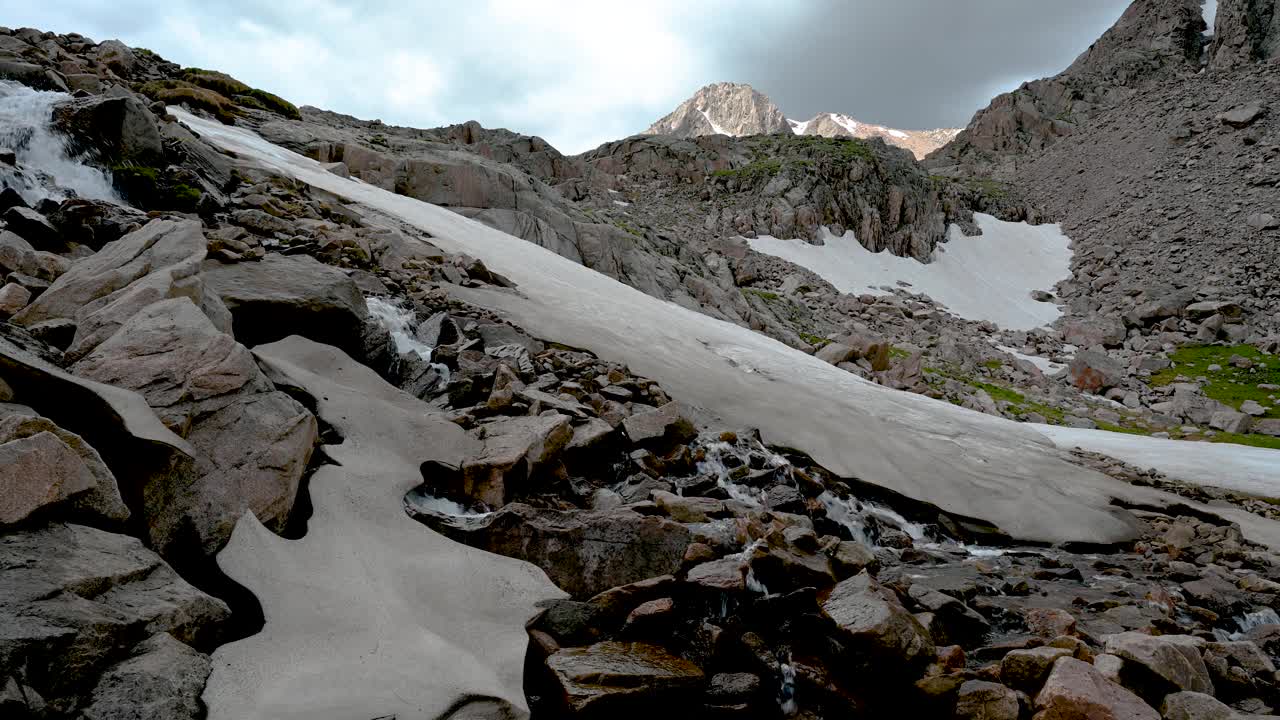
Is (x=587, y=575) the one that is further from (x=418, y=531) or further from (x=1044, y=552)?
(x=1044, y=552)

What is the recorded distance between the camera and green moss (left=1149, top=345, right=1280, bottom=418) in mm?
30922

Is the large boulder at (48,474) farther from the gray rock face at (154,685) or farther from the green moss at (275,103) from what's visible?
the green moss at (275,103)

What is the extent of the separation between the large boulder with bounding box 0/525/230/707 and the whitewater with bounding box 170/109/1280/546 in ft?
31.4

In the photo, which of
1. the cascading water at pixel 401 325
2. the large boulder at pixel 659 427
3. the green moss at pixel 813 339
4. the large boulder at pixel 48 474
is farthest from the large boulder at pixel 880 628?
the green moss at pixel 813 339

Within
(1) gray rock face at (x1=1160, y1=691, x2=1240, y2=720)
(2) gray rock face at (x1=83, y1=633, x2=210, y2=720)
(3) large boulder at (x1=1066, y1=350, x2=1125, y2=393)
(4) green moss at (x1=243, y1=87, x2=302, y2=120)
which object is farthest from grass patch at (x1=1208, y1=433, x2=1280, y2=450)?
(4) green moss at (x1=243, y1=87, x2=302, y2=120)

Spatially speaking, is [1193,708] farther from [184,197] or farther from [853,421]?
[184,197]

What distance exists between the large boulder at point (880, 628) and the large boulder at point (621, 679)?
1486mm

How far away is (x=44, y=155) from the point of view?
13.7 meters

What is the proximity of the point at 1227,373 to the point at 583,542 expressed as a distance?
42832 mm

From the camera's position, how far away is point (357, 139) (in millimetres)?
36844

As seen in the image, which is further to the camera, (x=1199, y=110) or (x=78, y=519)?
(x=1199, y=110)

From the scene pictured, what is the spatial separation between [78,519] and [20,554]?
0.61 m

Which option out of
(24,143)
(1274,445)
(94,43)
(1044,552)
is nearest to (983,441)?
(1044,552)

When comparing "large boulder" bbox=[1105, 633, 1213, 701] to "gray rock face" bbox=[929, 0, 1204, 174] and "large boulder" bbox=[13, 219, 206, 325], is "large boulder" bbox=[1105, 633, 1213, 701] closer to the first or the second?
"large boulder" bbox=[13, 219, 206, 325]
